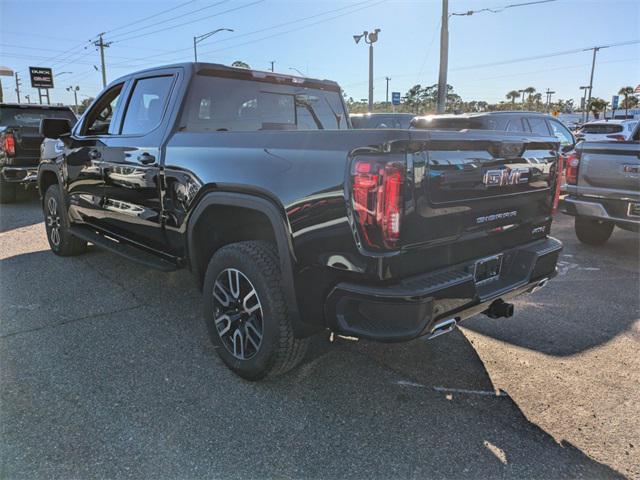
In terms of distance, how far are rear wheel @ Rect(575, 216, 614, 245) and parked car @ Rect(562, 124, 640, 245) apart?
0.57 metres

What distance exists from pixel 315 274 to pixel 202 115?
6.06ft

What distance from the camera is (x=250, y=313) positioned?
284 cm

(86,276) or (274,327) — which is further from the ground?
(274,327)

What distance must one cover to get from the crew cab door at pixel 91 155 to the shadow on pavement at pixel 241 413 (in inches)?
48.9

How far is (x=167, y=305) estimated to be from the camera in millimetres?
4207

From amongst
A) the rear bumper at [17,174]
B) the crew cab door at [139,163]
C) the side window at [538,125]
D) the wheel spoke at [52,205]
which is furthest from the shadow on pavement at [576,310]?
the rear bumper at [17,174]

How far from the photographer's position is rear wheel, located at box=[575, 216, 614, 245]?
6.22 meters

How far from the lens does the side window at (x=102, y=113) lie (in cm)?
444

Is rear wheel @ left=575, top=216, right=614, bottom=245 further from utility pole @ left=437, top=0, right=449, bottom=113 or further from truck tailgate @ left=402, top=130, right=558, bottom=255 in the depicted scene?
utility pole @ left=437, top=0, right=449, bottom=113

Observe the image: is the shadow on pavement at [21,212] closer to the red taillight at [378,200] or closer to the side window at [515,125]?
the red taillight at [378,200]

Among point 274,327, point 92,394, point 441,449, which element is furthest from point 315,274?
point 92,394

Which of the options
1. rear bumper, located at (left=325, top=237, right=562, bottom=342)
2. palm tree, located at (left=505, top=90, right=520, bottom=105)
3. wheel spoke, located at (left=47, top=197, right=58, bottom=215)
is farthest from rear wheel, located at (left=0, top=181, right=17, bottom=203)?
palm tree, located at (left=505, top=90, right=520, bottom=105)

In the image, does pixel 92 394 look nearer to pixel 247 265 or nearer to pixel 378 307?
pixel 247 265

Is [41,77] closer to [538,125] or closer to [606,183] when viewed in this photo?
[538,125]
